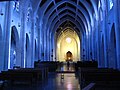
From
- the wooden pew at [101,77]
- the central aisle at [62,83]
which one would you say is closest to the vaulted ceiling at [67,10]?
the central aisle at [62,83]

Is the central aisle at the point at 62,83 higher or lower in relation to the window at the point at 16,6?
lower

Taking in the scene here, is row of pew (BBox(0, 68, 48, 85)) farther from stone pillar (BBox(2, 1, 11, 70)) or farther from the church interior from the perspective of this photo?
stone pillar (BBox(2, 1, 11, 70))

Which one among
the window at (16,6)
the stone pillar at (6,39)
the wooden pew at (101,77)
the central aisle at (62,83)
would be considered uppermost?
the window at (16,6)

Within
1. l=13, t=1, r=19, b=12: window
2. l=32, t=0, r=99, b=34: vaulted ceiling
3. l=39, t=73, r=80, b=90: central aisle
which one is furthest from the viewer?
l=32, t=0, r=99, b=34: vaulted ceiling

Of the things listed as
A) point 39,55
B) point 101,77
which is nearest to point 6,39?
point 101,77

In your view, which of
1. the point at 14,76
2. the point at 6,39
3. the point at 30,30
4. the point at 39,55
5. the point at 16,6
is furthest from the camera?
the point at 39,55

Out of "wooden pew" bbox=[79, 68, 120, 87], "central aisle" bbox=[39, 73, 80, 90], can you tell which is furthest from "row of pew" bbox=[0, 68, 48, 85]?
"wooden pew" bbox=[79, 68, 120, 87]

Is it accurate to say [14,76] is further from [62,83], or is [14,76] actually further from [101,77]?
[101,77]

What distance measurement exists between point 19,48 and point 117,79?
494 inches

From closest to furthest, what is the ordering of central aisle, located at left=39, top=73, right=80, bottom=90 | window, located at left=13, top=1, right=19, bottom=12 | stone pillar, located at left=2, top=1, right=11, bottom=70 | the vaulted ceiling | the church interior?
1. central aisle, located at left=39, top=73, right=80, bottom=90
2. the church interior
3. stone pillar, located at left=2, top=1, right=11, bottom=70
4. window, located at left=13, top=1, right=19, bottom=12
5. the vaulted ceiling

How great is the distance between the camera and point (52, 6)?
3475 cm

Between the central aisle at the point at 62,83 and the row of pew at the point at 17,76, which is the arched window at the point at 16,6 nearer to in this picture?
the central aisle at the point at 62,83

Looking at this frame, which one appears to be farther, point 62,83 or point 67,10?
point 67,10

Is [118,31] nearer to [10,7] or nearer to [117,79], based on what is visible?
[117,79]
